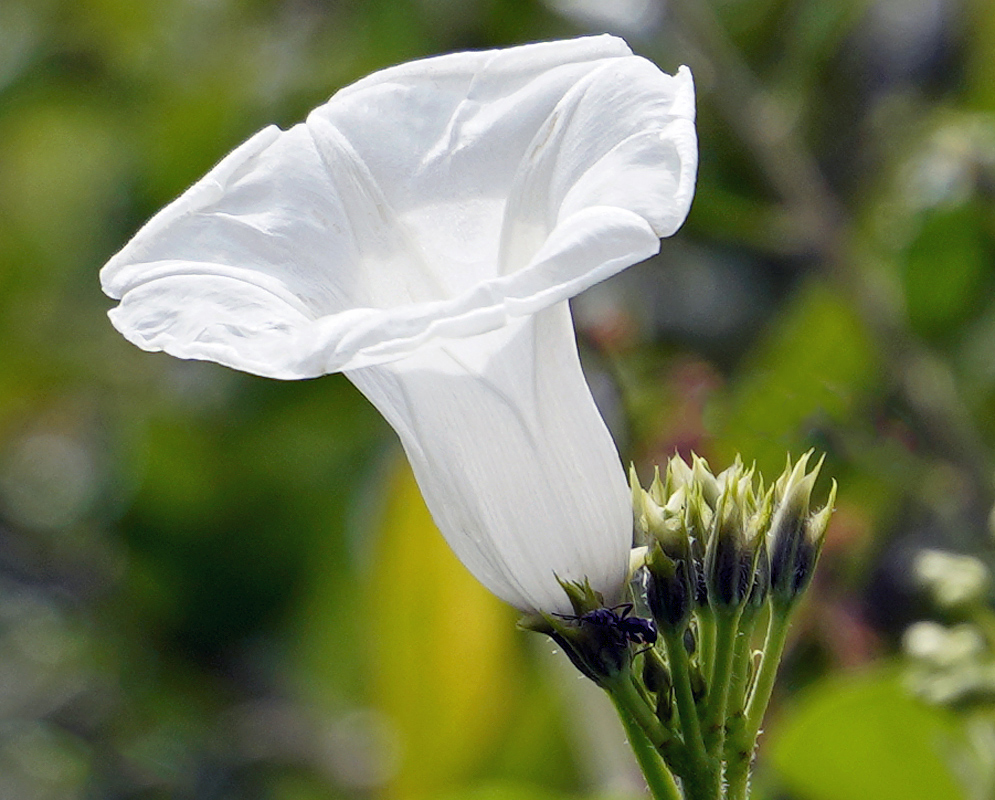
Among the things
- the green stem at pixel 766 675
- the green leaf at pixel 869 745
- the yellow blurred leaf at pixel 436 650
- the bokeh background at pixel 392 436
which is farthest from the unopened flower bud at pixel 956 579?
the yellow blurred leaf at pixel 436 650

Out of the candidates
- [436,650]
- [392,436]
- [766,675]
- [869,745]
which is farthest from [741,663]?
[392,436]

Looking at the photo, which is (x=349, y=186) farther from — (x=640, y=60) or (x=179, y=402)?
(x=179, y=402)

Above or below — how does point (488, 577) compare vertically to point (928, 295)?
below

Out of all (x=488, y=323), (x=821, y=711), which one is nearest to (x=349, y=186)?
(x=488, y=323)

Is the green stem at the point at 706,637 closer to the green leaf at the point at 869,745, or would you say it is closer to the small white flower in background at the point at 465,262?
the small white flower in background at the point at 465,262

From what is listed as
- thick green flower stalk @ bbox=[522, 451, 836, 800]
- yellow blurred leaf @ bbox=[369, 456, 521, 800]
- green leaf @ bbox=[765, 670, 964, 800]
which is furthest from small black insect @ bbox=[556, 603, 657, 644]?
yellow blurred leaf @ bbox=[369, 456, 521, 800]

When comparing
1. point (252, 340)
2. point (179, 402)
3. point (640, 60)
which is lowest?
point (252, 340)

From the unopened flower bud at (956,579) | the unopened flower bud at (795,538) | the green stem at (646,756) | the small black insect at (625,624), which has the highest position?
the unopened flower bud at (956,579)

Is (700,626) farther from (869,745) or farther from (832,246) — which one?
(832,246)
